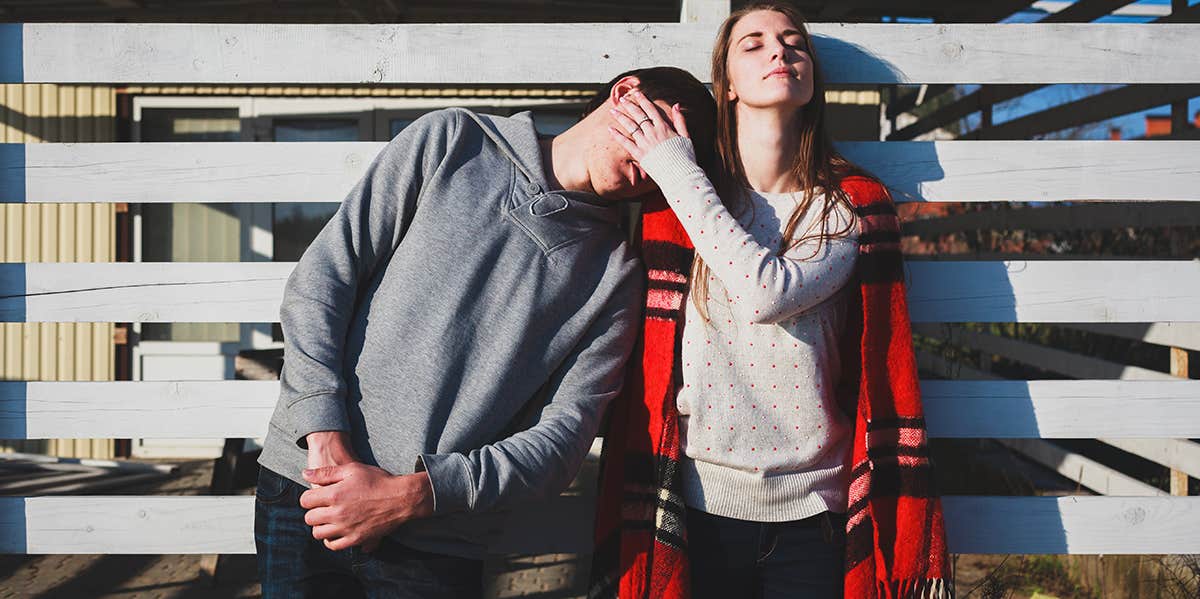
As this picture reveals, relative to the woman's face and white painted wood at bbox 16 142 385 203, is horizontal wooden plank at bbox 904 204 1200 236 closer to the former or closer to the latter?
the woman's face

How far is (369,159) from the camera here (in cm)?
209

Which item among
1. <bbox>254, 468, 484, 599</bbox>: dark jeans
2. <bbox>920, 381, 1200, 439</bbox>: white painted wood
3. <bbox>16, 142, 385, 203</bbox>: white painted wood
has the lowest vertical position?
<bbox>254, 468, 484, 599</bbox>: dark jeans

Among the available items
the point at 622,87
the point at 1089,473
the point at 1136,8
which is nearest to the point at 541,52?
the point at 622,87

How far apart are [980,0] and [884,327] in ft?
16.2

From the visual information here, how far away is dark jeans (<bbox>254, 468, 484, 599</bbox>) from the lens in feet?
5.22

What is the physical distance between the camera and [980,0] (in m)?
5.77

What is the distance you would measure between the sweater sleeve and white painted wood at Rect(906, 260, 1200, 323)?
21.3 inches

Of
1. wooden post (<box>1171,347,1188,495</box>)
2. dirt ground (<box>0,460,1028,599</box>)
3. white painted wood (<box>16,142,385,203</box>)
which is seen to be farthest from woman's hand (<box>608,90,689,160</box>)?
wooden post (<box>1171,347,1188,495</box>)

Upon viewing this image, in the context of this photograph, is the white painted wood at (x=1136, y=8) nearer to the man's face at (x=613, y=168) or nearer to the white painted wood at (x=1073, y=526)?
the white painted wood at (x=1073, y=526)

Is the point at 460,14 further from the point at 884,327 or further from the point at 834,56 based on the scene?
the point at 884,327

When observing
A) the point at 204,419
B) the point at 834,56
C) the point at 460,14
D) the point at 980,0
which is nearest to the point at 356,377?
the point at 204,419

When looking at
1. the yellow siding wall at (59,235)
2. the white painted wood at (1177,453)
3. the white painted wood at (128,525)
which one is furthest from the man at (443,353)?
the yellow siding wall at (59,235)

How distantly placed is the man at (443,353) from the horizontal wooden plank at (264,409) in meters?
0.50

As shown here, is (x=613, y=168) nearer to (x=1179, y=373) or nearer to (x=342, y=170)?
(x=342, y=170)
